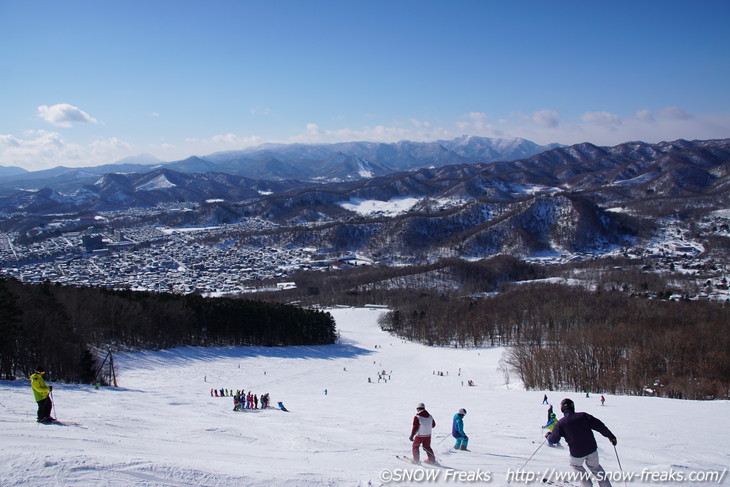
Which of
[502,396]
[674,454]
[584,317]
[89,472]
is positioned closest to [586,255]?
[584,317]

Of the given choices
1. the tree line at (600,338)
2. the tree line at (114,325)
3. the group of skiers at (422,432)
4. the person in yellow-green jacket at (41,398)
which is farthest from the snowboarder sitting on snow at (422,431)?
the tree line at (600,338)

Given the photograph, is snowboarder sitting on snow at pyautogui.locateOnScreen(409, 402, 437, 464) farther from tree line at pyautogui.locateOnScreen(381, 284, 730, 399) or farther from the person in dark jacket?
tree line at pyautogui.locateOnScreen(381, 284, 730, 399)

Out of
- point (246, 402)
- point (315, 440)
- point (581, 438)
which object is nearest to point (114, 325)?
point (246, 402)

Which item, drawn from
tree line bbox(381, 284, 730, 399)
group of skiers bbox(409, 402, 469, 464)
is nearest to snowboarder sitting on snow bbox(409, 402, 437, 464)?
group of skiers bbox(409, 402, 469, 464)

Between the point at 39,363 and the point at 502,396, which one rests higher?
the point at 39,363

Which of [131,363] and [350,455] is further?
[131,363]

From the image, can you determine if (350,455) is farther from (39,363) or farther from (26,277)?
(26,277)
